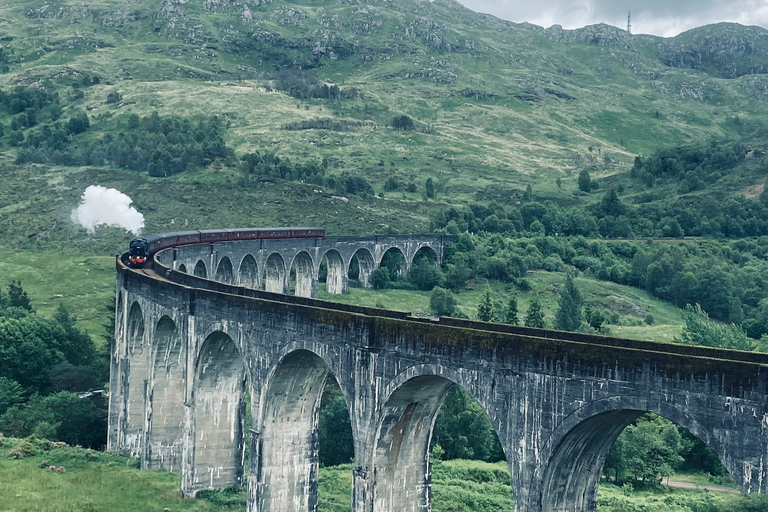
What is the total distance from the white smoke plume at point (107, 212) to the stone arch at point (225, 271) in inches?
1547

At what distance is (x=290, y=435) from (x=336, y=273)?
69.3 meters

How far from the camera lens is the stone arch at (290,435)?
37.9 metres

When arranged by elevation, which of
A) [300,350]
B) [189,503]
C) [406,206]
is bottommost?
[189,503]

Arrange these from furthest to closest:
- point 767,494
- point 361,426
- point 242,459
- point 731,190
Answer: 1. point 731,190
2. point 242,459
3. point 361,426
4. point 767,494

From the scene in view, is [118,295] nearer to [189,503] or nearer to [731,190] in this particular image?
[189,503]

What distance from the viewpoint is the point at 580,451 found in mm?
27125

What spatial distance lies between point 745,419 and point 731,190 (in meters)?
138

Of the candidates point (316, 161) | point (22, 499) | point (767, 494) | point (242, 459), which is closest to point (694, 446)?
point (242, 459)

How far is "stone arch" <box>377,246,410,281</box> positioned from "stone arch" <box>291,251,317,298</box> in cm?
1527

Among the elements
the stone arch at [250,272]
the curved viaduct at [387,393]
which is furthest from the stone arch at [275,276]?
the curved viaduct at [387,393]

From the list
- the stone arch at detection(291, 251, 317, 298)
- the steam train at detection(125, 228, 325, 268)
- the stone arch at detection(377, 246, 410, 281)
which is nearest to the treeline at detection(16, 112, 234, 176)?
the stone arch at detection(377, 246, 410, 281)

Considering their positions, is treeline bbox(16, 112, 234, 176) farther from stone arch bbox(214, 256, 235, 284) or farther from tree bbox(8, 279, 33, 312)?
tree bbox(8, 279, 33, 312)

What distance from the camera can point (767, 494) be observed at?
22.2 m

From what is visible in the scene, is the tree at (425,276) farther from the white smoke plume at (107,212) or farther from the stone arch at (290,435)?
the stone arch at (290,435)
